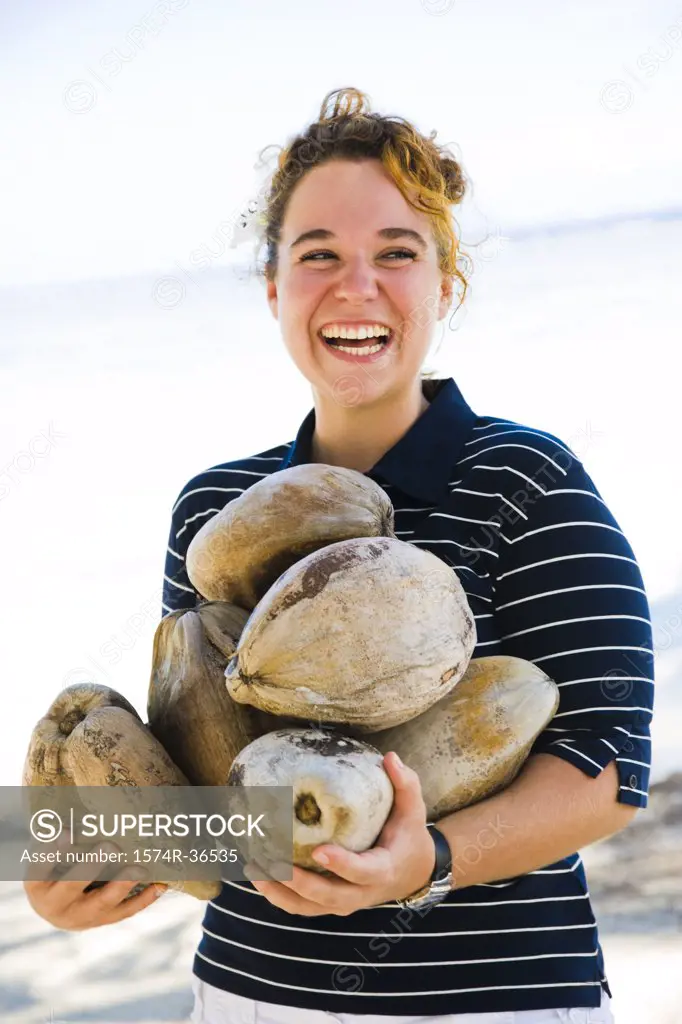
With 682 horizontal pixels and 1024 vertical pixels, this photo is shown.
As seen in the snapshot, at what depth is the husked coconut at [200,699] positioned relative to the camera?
995 mm

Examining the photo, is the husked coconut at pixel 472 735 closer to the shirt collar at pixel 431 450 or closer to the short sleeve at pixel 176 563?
the shirt collar at pixel 431 450

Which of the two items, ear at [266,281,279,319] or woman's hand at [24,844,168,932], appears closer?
woman's hand at [24,844,168,932]

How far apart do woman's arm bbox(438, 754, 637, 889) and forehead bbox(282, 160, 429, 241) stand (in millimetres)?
664

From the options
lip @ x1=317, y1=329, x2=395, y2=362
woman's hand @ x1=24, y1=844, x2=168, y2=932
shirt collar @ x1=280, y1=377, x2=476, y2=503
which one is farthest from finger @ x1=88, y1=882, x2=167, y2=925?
lip @ x1=317, y1=329, x2=395, y2=362

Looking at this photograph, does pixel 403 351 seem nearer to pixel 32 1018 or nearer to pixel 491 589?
pixel 491 589

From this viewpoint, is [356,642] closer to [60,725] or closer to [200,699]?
[200,699]

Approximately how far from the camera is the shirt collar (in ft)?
4.28

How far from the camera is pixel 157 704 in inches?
41.6

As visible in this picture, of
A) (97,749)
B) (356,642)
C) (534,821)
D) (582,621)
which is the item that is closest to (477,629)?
(582,621)

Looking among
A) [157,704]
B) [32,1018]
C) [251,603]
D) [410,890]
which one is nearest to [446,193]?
[251,603]

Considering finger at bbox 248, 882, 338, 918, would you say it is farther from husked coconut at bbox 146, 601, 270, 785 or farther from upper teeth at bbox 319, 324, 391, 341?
upper teeth at bbox 319, 324, 391, 341

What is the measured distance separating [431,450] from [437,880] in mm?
536

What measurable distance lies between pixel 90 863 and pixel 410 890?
12.5 inches

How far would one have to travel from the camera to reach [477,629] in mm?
1218
